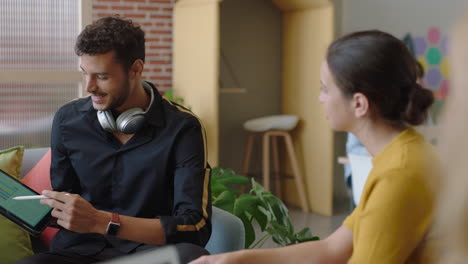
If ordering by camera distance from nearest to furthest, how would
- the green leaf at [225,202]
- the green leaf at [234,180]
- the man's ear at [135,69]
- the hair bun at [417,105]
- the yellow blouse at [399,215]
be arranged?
the yellow blouse at [399,215]
the hair bun at [417,105]
the man's ear at [135,69]
the green leaf at [225,202]
the green leaf at [234,180]

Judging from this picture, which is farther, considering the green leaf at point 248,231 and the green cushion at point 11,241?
the green leaf at point 248,231

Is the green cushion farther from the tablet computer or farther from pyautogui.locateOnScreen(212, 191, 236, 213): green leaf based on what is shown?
pyautogui.locateOnScreen(212, 191, 236, 213): green leaf

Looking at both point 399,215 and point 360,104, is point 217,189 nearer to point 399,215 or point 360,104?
point 360,104

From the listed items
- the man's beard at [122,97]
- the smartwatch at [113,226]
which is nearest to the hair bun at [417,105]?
the smartwatch at [113,226]

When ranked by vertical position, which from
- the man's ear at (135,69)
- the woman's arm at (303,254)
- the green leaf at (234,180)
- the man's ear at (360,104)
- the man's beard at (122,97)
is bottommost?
the green leaf at (234,180)

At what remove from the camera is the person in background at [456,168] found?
74cm

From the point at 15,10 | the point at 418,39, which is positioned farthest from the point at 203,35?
the point at 418,39

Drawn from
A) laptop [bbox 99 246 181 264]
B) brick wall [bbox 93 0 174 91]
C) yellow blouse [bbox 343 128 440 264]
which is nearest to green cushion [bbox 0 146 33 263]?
yellow blouse [bbox 343 128 440 264]

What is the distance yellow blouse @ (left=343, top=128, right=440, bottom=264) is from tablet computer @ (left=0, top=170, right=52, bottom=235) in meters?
1.06

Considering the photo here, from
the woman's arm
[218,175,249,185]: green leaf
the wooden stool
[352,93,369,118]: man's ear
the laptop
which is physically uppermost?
[352,93,369,118]: man's ear

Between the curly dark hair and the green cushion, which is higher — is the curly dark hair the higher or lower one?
the higher one

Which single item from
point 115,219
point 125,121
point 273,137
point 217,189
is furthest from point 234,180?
point 273,137

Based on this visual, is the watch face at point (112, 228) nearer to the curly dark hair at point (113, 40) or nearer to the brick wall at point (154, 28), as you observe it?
the curly dark hair at point (113, 40)

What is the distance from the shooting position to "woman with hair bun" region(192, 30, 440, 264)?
1425mm
